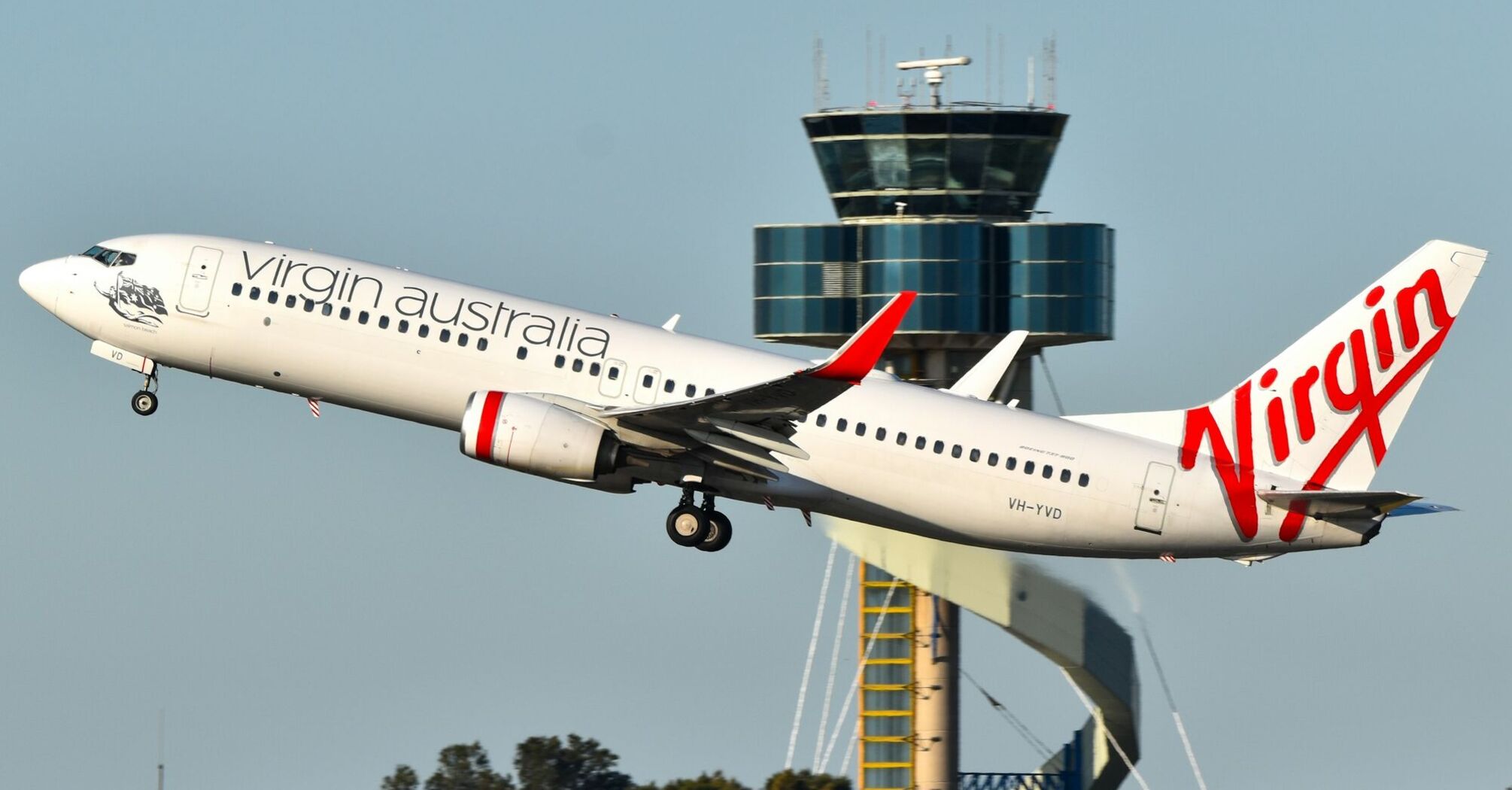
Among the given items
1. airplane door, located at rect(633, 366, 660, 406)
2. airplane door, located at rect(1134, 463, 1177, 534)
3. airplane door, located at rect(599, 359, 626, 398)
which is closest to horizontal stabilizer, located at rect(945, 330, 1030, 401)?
airplane door, located at rect(1134, 463, 1177, 534)

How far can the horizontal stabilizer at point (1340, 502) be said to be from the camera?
48.3 meters

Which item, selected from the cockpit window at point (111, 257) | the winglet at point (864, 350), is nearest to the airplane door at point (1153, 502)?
the winglet at point (864, 350)

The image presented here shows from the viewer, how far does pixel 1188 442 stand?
51.6m

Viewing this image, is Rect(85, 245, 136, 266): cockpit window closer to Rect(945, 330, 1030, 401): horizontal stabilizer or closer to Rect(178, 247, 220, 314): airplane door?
Rect(178, 247, 220, 314): airplane door

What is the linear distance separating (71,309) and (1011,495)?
1912 cm

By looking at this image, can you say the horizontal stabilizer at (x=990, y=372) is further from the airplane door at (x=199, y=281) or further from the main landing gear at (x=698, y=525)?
the airplane door at (x=199, y=281)

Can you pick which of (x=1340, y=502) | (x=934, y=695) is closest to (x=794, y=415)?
(x=1340, y=502)

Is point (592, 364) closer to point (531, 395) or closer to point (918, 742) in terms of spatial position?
point (531, 395)

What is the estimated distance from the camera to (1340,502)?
1937 inches

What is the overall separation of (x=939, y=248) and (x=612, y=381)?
33.1 meters

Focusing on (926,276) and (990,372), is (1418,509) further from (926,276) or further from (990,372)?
(926,276)

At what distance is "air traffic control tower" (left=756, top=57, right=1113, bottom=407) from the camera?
269 feet

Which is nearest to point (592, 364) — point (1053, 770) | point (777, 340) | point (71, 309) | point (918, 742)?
point (71, 309)

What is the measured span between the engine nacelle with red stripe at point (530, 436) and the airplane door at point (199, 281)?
6.11 meters
